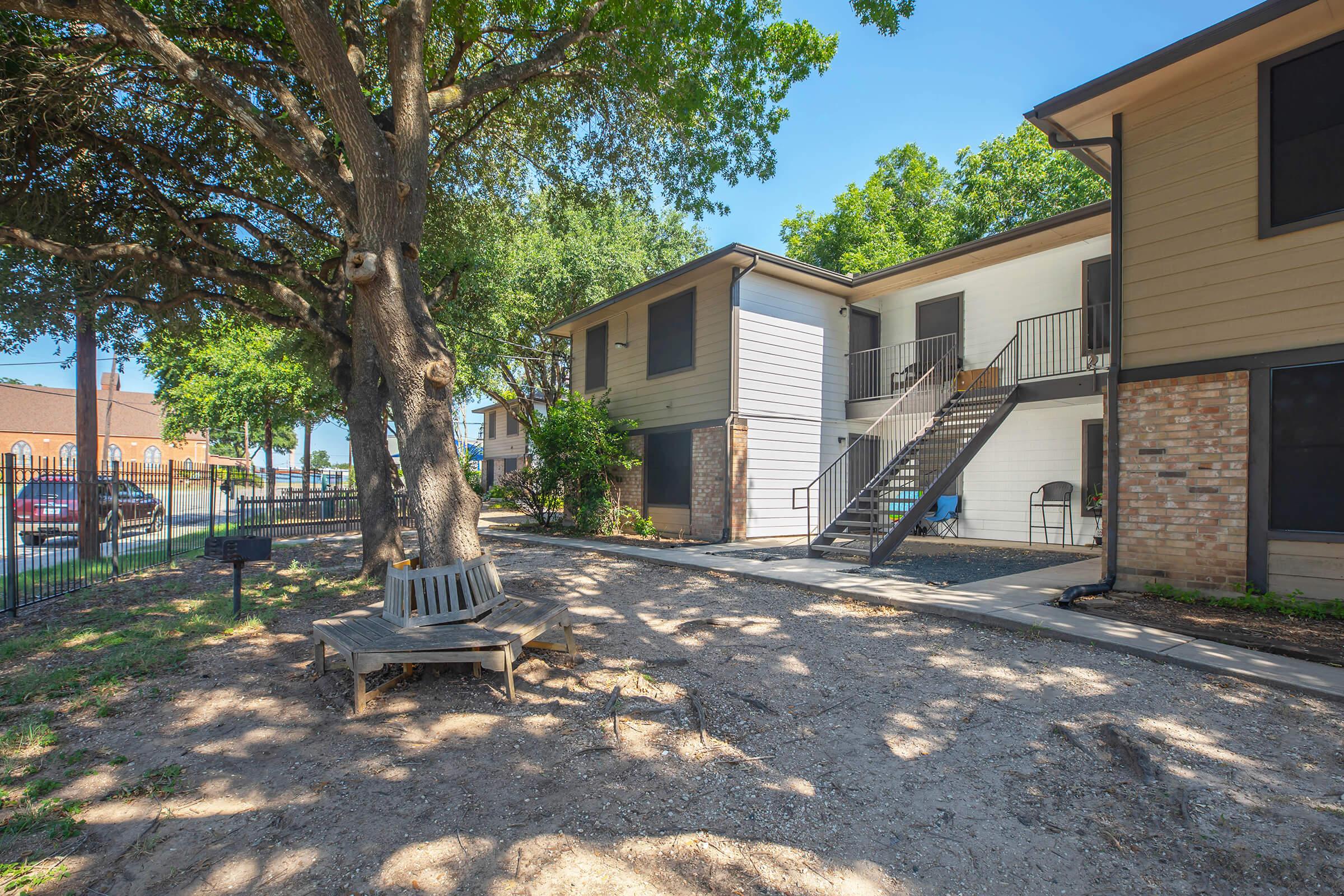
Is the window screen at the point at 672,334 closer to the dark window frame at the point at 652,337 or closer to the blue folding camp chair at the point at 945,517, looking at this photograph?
the dark window frame at the point at 652,337

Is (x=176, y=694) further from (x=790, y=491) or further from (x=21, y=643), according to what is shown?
(x=790, y=491)

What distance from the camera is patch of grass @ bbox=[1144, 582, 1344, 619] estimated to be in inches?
222

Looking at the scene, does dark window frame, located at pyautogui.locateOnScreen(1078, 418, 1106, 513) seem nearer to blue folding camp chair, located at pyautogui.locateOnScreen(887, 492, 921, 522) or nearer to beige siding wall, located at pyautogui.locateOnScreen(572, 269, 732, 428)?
blue folding camp chair, located at pyautogui.locateOnScreen(887, 492, 921, 522)

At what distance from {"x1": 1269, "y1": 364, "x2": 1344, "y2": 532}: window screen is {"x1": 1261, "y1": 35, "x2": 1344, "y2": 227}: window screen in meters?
1.47

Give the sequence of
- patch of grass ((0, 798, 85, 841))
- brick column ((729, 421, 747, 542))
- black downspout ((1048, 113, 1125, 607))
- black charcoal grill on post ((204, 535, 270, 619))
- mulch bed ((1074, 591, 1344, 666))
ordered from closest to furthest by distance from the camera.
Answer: patch of grass ((0, 798, 85, 841)), mulch bed ((1074, 591, 1344, 666)), black charcoal grill on post ((204, 535, 270, 619)), black downspout ((1048, 113, 1125, 607)), brick column ((729, 421, 747, 542))

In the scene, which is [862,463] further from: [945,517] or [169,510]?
[169,510]

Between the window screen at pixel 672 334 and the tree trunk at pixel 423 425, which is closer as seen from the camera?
the tree trunk at pixel 423 425

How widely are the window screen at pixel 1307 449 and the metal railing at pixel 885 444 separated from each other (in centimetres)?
603

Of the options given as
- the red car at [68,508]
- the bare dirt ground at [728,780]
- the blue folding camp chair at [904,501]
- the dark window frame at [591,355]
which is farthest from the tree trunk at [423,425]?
the dark window frame at [591,355]

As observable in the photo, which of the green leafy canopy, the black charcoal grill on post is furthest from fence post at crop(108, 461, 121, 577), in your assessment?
the green leafy canopy

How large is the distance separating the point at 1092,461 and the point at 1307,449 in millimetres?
5472

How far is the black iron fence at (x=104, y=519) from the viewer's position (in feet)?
23.6

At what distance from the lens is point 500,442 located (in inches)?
1224

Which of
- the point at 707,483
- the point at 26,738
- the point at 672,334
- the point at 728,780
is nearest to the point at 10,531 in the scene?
the point at 26,738
